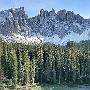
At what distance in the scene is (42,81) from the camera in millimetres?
156750

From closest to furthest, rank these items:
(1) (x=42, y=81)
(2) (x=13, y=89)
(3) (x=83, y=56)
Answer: (2) (x=13, y=89) < (1) (x=42, y=81) < (3) (x=83, y=56)

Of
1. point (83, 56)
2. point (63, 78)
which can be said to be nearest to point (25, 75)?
point (63, 78)

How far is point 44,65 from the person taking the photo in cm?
16062

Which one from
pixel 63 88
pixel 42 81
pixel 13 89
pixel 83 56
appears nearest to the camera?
pixel 13 89

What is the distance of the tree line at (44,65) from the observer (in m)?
144

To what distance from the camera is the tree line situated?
A: 144250 millimetres

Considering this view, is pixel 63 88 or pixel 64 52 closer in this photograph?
pixel 63 88

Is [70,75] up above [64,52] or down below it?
below

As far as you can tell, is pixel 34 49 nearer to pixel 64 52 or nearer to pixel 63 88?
pixel 64 52

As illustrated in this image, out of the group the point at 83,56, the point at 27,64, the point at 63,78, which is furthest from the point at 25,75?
the point at 83,56

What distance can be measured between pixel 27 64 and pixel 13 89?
1992 centimetres

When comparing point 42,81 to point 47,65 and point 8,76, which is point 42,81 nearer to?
point 47,65

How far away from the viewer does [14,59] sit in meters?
144

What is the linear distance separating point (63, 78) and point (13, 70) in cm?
3091
